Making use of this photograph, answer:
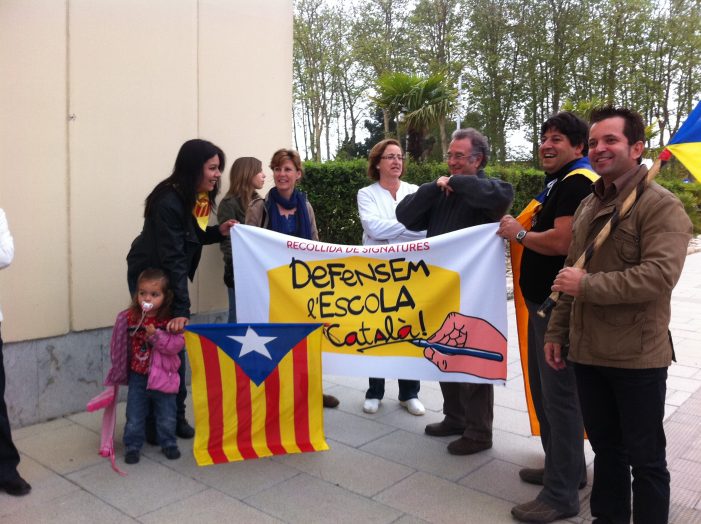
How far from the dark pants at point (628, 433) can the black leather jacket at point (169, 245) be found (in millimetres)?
2358

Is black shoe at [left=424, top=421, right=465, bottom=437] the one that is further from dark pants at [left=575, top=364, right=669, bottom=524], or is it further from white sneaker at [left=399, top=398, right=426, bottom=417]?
dark pants at [left=575, top=364, right=669, bottom=524]

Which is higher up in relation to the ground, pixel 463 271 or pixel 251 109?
pixel 251 109

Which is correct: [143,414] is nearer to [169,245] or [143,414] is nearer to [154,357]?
[154,357]

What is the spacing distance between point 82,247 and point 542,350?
320 cm

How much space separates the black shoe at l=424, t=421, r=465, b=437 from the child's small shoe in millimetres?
1644

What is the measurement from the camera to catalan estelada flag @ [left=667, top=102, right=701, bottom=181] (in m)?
2.60

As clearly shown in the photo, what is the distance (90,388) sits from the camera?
4535 mm

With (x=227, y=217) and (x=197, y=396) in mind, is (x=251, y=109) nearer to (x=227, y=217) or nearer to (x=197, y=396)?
(x=227, y=217)

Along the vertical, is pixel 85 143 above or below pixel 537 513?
above

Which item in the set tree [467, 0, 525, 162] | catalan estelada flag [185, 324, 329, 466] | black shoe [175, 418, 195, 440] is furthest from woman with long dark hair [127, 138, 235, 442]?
tree [467, 0, 525, 162]

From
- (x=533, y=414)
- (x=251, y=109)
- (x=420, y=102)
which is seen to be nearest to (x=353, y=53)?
(x=420, y=102)

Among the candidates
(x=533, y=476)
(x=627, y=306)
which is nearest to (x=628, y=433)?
(x=627, y=306)

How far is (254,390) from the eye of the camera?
3.59 meters

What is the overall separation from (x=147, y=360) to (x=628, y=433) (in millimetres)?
2716
